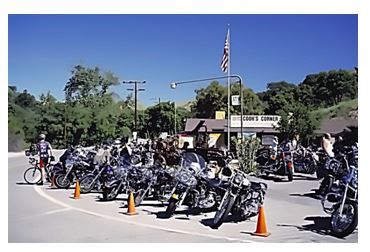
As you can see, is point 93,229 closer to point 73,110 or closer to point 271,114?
point 73,110

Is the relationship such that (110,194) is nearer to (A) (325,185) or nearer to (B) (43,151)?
(B) (43,151)

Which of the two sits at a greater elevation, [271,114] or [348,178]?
[271,114]

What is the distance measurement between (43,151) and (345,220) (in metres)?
5.75

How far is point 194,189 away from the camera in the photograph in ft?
25.9

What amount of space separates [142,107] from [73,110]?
1.17 meters

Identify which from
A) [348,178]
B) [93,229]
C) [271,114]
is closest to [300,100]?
[271,114]

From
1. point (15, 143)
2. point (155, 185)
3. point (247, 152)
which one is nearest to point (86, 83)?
point (15, 143)

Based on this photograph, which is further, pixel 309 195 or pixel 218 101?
pixel 218 101

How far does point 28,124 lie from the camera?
9.00 meters

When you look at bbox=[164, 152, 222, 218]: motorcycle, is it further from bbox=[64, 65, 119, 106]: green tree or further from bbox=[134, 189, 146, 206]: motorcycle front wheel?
bbox=[64, 65, 119, 106]: green tree

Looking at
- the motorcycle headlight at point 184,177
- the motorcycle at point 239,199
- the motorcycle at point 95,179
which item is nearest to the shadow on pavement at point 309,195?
the motorcycle at point 239,199

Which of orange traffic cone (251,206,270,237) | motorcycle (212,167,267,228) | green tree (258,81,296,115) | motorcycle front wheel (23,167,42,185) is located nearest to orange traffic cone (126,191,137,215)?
motorcycle (212,167,267,228)

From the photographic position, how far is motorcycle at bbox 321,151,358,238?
6910 millimetres

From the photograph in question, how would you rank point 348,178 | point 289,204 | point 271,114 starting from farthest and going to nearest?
point 271,114
point 289,204
point 348,178
